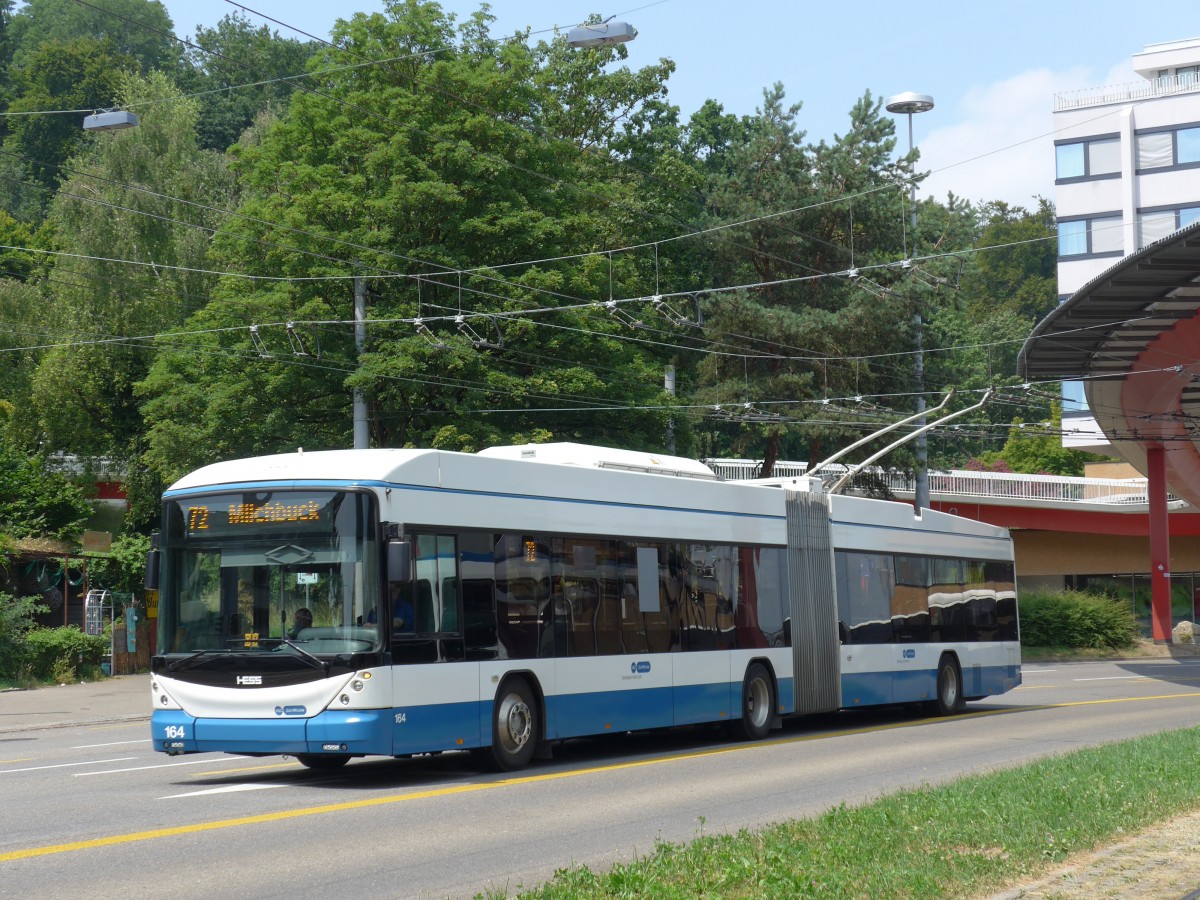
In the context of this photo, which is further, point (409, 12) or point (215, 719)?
point (409, 12)

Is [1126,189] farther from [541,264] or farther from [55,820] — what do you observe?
[55,820]

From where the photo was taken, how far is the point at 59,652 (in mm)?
31984

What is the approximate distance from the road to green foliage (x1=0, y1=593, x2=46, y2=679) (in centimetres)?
979

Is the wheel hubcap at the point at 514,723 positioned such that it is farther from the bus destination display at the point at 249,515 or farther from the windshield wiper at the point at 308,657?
the bus destination display at the point at 249,515

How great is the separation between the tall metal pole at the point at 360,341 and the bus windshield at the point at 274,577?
2052 cm

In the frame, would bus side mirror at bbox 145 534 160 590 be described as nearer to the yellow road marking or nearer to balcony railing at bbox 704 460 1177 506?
the yellow road marking

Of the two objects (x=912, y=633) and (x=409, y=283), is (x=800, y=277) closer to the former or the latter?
(x=409, y=283)

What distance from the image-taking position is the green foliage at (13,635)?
30625 millimetres

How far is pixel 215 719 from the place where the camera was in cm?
1334

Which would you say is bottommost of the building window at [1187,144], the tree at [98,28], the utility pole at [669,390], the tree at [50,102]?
the utility pole at [669,390]

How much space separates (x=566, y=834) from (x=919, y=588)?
13290 millimetres

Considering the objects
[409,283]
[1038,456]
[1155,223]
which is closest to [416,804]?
[409,283]

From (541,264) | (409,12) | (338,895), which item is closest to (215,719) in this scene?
(338,895)

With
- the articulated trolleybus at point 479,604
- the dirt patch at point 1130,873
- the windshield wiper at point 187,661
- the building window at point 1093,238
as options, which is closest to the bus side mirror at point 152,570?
the articulated trolleybus at point 479,604
